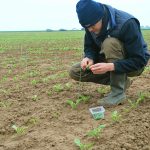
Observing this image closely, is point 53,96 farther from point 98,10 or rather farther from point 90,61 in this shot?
point 98,10

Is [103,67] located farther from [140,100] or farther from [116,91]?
[140,100]

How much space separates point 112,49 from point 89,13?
2.06ft

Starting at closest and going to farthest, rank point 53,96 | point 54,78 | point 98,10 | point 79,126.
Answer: point 79,126
point 98,10
point 53,96
point 54,78

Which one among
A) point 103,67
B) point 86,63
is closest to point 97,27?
point 103,67

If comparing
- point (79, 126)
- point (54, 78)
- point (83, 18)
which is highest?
point (83, 18)

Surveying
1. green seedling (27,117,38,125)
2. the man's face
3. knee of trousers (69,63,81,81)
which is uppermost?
the man's face

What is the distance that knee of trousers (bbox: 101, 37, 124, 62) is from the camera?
4953 mm

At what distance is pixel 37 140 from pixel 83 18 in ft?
5.25

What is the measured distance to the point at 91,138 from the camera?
3932mm

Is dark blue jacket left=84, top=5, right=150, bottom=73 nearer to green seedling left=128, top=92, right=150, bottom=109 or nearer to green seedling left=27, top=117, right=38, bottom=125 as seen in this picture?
green seedling left=128, top=92, right=150, bottom=109

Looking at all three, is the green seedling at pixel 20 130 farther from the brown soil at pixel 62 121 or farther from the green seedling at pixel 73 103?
the green seedling at pixel 73 103

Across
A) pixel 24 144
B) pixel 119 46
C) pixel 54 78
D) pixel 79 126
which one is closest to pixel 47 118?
pixel 79 126

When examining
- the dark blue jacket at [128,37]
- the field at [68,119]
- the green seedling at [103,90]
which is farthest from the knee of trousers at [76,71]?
the dark blue jacket at [128,37]

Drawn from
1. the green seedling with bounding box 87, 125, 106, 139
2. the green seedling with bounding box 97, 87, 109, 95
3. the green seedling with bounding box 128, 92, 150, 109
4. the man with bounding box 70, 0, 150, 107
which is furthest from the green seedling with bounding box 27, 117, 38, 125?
the green seedling with bounding box 97, 87, 109, 95
